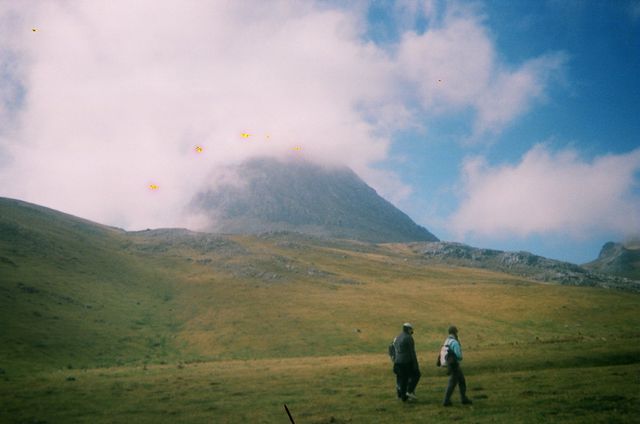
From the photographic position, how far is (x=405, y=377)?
840 inches

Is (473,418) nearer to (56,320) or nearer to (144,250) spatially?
(56,320)

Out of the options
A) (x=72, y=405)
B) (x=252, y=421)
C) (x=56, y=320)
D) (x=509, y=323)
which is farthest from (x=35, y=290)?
(x=509, y=323)

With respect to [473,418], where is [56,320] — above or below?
below

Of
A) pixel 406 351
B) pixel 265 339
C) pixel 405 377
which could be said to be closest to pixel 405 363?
pixel 406 351

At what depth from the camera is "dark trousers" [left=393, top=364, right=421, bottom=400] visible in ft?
68.7

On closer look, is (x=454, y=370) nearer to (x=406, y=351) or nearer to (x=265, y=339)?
(x=406, y=351)

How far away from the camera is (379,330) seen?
62969 mm

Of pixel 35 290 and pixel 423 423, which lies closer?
pixel 423 423

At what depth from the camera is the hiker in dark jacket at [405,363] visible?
2069 centimetres

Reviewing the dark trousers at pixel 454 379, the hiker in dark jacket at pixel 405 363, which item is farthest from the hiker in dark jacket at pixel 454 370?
the hiker in dark jacket at pixel 405 363

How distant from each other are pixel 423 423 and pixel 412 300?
69.8 m

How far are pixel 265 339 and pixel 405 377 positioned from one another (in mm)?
40940

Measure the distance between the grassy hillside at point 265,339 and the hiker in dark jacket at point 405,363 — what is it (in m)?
0.94

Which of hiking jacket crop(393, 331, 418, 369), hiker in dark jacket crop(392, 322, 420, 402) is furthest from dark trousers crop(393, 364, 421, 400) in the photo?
hiking jacket crop(393, 331, 418, 369)
